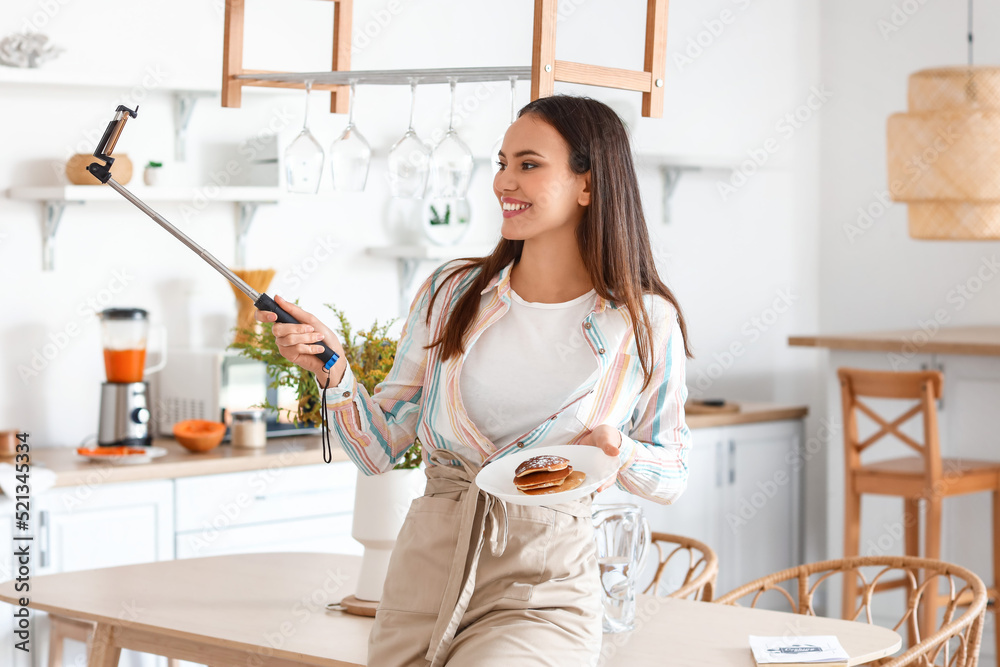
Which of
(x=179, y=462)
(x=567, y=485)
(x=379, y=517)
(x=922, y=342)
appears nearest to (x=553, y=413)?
(x=567, y=485)

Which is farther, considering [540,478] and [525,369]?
[525,369]

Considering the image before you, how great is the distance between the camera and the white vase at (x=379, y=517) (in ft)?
6.38

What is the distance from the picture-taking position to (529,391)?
1.65 metres

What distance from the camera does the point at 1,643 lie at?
2842mm

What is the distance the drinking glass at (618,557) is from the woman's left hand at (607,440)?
0.91 feet

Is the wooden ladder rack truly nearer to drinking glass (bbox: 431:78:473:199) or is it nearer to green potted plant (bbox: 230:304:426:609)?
drinking glass (bbox: 431:78:473:199)

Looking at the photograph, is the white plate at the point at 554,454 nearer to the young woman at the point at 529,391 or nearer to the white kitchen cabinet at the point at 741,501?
the young woman at the point at 529,391

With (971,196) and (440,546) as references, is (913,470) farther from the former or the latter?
(440,546)

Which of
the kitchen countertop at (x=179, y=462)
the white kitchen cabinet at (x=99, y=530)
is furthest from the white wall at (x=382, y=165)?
the white kitchen cabinet at (x=99, y=530)

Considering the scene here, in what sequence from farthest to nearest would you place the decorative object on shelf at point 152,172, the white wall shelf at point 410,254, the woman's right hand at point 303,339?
1. the white wall shelf at point 410,254
2. the decorative object on shelf at point 152,172
3. the woman's right hand at point 303,339

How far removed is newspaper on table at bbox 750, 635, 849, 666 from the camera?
1.65 meters

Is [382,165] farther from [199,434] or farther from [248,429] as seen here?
[199,434]

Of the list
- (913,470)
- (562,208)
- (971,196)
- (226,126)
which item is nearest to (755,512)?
(913,470)

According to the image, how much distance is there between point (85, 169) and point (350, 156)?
64.3 inches
